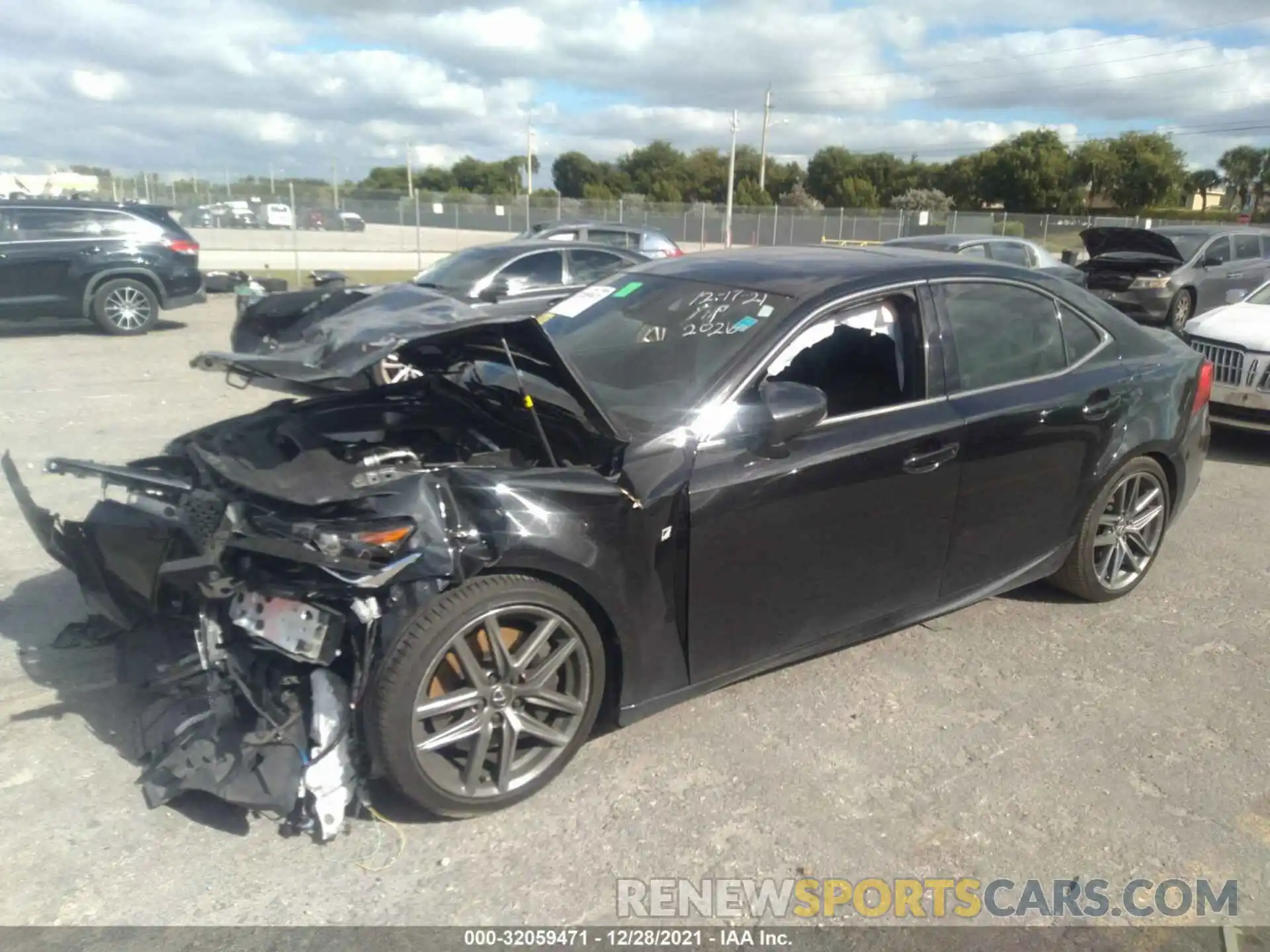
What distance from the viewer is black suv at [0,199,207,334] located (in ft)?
39.4

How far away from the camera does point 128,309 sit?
12617 mm

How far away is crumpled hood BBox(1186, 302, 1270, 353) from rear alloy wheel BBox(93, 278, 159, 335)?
12082 millimetres

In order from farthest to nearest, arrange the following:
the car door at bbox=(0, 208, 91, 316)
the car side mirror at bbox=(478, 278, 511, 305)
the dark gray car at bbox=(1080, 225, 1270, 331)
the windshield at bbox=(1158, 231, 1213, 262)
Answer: the windshield at bbox=(1158, 231, 1213, 262), the dark gray car at bbox=(1080, 225, 1270, 331), the car door at bbox=(0, 208, 91, 316), the car side mirror at bbox=(478, 278, 511, 305)

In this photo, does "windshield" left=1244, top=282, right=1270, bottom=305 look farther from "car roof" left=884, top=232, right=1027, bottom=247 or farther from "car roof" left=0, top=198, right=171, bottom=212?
"car roof" left=0, top=198, right=171, bottom=212

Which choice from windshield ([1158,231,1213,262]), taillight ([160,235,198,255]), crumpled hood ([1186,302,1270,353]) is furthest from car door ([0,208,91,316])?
windshield ([1158,231,1213,262])

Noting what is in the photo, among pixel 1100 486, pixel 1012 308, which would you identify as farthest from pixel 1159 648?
pixel 1012 308

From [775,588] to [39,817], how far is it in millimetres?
2510

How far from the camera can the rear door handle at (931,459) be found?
3.72 metres

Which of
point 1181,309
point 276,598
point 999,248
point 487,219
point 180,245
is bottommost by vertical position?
point 276,598

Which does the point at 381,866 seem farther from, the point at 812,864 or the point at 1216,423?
the point at 1216,423

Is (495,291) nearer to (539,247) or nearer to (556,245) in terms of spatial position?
(539,247)

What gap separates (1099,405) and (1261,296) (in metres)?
6.18

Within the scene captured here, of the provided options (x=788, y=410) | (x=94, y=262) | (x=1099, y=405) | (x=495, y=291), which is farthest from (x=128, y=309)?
(x=1099, y=405)

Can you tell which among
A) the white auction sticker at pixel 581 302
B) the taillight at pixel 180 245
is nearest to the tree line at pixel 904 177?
the taillight at pixel 180 245
